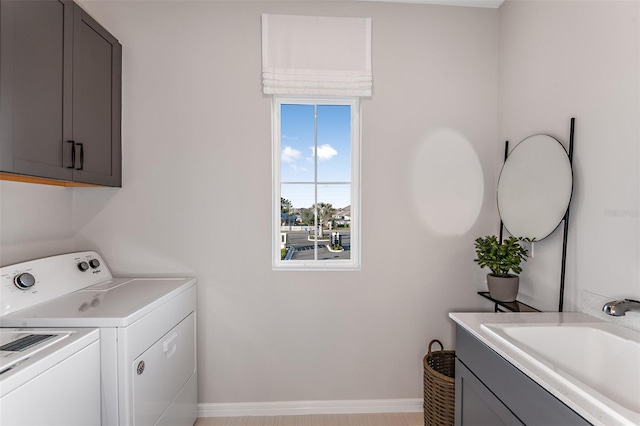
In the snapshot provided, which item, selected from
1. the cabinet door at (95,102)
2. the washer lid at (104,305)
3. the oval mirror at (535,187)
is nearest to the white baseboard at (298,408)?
the washer lid at (104,305)

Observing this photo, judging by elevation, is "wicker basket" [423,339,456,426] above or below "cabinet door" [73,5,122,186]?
below

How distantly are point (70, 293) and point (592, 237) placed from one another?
2568 mm

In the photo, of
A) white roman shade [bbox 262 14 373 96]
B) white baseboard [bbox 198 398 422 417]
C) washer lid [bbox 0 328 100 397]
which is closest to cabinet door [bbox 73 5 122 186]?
washer lid [bbox 0 328 100 397]

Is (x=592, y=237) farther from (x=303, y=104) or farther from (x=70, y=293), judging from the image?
(x=70, y=293)

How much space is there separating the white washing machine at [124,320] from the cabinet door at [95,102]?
0.52 meters

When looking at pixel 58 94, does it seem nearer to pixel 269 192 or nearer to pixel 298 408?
pixel 269 192

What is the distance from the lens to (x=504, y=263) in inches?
70.7

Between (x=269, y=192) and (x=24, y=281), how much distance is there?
4.20 feet

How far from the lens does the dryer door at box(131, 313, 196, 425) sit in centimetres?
142

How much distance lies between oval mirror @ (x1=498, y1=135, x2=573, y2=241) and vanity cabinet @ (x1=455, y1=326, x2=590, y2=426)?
76cm

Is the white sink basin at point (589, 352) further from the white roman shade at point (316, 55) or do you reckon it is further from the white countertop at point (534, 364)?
the white roman shade at point (316, 55)

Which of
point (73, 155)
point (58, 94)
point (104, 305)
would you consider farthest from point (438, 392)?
point (58, 94)

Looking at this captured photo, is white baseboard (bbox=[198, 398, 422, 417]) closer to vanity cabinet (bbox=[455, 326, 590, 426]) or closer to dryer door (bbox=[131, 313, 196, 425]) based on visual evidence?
dryer door (bbox=[131, 313, 196, 425])

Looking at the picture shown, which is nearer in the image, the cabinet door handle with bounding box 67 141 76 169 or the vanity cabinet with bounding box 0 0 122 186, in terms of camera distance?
the vanity cabinet with bounding box 0 0 122 186
